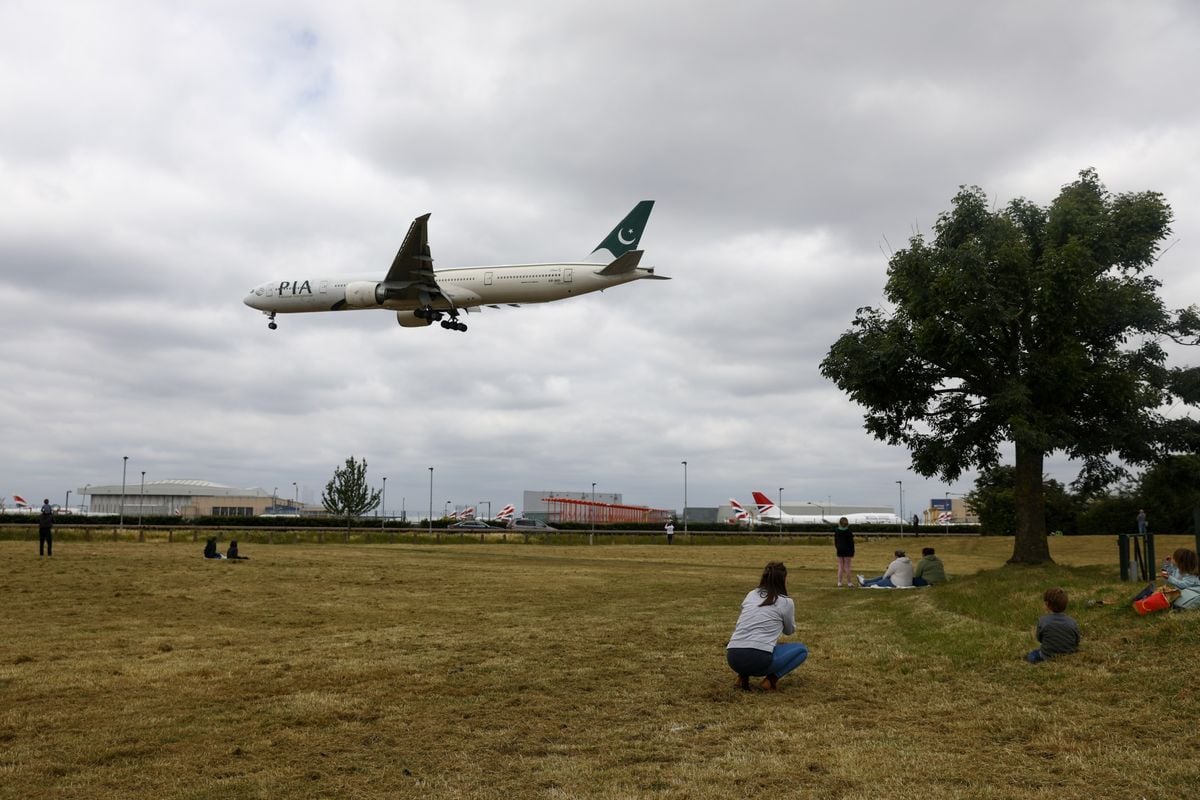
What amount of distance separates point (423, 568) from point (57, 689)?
1923cm

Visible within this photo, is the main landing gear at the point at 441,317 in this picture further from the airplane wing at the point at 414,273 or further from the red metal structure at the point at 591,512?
the red metal structure at the point at 591,512

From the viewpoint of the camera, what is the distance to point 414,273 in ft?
122

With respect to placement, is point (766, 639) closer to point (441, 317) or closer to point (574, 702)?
point (574, 702)

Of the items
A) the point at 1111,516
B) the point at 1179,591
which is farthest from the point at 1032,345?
the point at 1111,516

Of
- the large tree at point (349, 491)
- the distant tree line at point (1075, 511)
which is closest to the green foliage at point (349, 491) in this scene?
the large tree at point (349, 491)

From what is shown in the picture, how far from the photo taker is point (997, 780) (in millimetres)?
6184

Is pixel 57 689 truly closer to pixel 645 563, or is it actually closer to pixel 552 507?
pixel 645 563

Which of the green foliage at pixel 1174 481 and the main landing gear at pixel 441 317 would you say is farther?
the main landing gear at pixel 441 317

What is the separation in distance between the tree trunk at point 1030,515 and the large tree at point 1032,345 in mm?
37

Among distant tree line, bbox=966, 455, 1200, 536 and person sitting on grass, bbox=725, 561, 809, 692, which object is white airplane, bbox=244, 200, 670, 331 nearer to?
distant tree line, bbox=966, 455, 1200, 536

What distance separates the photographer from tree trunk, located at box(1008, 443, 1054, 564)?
24.9 m

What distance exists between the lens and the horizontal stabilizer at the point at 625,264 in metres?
36.2

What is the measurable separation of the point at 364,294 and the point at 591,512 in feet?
230

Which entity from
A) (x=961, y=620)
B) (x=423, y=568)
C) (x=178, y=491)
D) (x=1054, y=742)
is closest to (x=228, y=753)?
(x=1054, y=742)
